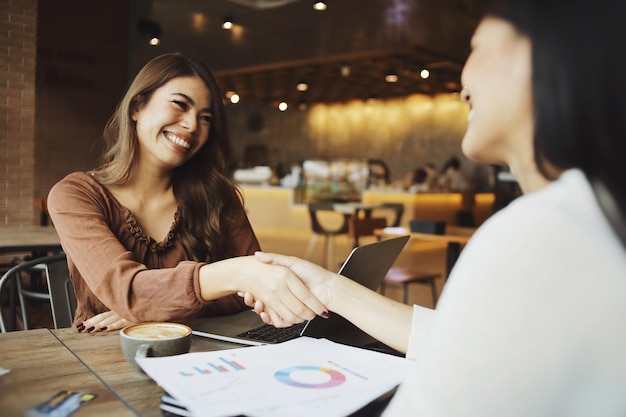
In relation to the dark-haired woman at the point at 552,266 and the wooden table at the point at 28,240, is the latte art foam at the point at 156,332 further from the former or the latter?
the wooden table at the point at 28,240

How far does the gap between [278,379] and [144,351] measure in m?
0.24

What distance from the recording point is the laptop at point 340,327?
1.20 m

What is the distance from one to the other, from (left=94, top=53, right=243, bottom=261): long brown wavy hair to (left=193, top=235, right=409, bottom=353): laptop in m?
0.46

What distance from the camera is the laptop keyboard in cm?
122

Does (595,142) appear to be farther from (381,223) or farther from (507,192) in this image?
(507,192)

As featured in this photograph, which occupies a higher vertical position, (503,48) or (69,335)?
(503,48)

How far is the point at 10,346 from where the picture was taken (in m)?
1.09

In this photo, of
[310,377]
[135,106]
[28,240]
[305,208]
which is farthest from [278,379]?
[305,208]

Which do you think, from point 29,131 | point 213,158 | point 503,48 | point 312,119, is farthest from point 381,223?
point 312,119

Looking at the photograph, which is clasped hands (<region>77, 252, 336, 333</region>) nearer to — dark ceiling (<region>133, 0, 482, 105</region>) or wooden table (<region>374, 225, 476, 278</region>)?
wooden table (<region>374, 225, 476, 278</region>)

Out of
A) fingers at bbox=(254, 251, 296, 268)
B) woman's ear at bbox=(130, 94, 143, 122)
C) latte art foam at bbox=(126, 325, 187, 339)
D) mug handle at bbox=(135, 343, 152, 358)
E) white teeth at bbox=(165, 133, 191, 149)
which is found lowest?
mug handle at bbox=(135, 343, 152, 358)

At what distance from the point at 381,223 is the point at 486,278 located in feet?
18.7

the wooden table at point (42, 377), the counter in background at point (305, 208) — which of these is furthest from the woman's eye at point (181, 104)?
the counter in background at point (305, 208)

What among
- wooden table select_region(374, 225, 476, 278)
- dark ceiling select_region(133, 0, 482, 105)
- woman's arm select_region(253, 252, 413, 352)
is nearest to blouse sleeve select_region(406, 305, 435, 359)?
woman's arm select_region(253, 252, 413, 352)
